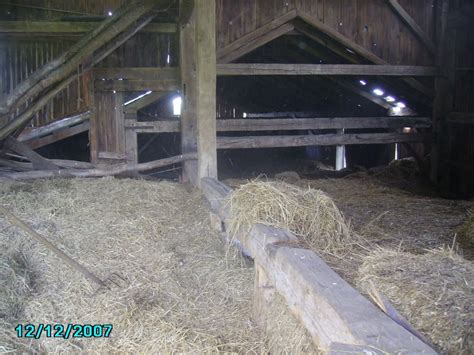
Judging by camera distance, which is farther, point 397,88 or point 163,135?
point 163,135

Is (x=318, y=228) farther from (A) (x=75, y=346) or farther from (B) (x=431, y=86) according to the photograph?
(B) (x=431, y=86)

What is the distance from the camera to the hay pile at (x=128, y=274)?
3.02 metres

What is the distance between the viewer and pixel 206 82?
5.57 meters

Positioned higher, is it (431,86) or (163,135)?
(431,86)

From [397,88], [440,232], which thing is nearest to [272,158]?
[397,88]

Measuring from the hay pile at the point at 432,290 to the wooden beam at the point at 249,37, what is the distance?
→ 593 cm

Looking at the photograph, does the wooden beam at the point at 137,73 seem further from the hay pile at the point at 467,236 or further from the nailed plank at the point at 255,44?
the hay pile at the point at 467,236

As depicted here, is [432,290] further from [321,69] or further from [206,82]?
[321,69]

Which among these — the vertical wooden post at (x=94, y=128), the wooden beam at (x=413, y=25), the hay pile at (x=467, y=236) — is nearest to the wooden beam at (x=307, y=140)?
the wooden beam at (x=413, y=25)

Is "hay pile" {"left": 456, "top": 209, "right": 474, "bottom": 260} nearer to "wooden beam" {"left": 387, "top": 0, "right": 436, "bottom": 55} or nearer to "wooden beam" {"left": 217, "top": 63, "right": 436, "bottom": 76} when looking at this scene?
"wooden beam" {"left": 217, "top": 63, "right": 436, "bottom": 76}

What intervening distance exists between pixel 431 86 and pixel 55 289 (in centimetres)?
844

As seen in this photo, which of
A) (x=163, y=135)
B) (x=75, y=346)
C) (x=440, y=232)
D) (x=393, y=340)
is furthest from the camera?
(x=163, y=135)

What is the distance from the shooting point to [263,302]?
3213mm

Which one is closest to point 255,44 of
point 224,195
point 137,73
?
point 137,73
